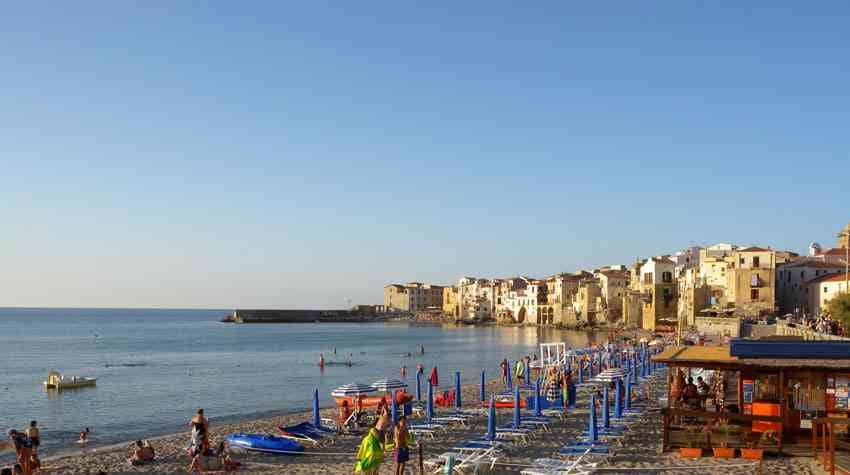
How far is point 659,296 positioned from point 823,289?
2850 cm

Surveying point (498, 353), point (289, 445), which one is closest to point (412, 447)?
point (289, 445)

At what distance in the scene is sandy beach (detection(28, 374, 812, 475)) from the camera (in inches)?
581

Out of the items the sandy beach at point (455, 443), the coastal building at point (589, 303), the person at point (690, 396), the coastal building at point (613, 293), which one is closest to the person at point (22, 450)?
the sandy beach at point (455, 443)

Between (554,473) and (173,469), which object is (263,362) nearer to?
(173,469)

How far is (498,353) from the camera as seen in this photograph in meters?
69.4

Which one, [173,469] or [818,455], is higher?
[818,455]

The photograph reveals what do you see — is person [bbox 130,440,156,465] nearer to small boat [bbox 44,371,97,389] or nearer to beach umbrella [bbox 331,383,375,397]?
beach umbrella [bbox 331,383,375,397]

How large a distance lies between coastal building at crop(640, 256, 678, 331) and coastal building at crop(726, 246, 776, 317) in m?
15.7

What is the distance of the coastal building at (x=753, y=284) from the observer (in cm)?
7169

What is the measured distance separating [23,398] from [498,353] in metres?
40.4

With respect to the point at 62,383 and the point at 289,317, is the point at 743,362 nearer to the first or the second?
the point at 62,383

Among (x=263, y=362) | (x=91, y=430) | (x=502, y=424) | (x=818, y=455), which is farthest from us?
(x=263, y=362)

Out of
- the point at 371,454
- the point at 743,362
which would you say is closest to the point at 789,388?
the point at 743,362

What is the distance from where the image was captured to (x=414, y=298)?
18862 centimetres
